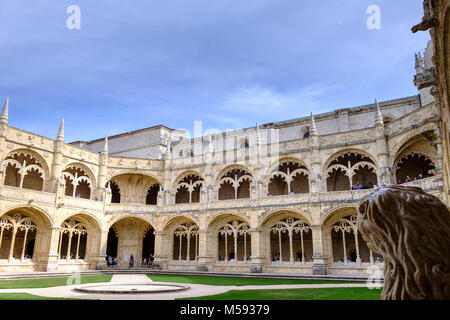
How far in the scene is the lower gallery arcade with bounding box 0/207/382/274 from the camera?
943 inches

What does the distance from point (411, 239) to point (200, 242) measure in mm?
24758

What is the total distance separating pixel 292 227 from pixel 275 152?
5.71 meters

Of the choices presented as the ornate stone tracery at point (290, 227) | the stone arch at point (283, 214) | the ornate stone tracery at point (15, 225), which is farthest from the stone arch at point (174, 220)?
the ornate stone tracery at point (15, 225)

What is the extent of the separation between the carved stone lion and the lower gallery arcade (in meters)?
20.0

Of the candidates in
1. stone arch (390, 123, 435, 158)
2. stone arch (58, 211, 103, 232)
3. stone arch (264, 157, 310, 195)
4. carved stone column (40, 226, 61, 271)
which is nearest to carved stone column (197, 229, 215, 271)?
stone arch (264, 157, 310, 195)

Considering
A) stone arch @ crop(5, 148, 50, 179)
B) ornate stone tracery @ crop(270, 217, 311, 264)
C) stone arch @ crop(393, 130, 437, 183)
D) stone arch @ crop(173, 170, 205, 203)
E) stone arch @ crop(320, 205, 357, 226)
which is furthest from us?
stone arch @ crop(173, 170, 205, 203)

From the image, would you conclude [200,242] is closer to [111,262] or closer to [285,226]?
[285,226]

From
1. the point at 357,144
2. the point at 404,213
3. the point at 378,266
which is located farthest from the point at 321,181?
the point at 404,213

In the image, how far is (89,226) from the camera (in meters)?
28.6

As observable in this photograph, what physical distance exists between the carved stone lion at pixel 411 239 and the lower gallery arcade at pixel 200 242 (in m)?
20.0

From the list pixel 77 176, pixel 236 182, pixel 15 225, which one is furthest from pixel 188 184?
pixel 15 225

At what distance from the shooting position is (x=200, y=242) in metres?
27.9

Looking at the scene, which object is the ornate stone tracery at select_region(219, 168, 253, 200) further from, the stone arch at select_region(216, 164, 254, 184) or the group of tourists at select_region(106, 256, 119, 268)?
the group of tourists at select_region(106, 256, 119, 268)
